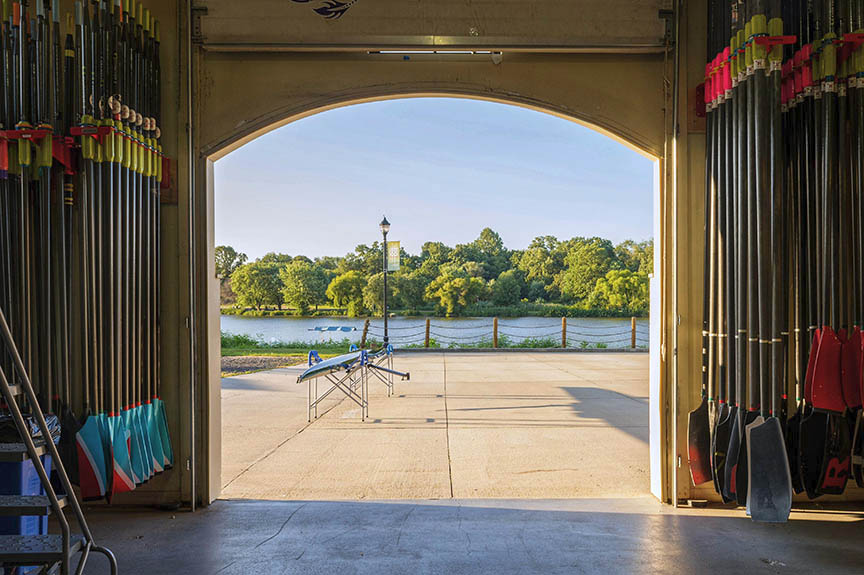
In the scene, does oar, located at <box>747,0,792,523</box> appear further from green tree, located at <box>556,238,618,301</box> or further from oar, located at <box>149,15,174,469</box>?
green tree, located at <box>556,238,618,301</box>

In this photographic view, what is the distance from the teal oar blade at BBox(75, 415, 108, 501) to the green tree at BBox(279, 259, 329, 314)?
35518 mm

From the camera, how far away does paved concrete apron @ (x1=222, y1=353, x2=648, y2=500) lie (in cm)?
482

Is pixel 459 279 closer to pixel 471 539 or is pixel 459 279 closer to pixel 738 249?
pixel 738 249

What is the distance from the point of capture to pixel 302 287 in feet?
130

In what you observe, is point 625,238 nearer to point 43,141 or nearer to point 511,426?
point 511,426

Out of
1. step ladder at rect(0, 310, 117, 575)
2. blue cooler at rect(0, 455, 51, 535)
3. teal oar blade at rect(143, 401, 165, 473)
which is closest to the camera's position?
step ladder at rect(0, 310, 117, 575)

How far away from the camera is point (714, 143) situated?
4.02 meters

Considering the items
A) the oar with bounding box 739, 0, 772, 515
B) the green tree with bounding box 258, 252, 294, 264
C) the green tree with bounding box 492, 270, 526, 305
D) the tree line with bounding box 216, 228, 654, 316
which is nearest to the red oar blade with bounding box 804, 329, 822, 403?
the oar with bounding box 739, 0, 772, 515

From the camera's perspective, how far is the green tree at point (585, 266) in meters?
41.4

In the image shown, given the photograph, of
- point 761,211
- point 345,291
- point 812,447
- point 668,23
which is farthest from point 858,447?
point 345,291

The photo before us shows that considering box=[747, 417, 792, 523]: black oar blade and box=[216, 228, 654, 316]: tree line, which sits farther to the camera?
box=[216, 228, 654, 316]: tree line

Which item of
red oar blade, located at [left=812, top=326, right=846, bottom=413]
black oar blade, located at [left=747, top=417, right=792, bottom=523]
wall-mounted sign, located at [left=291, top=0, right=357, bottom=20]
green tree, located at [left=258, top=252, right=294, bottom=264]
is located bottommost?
black oar blade, located at [left=747, top=417, right=792, bottom=523]

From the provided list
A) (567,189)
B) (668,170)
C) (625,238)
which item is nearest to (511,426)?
(668,170)

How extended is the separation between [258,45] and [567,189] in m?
51.8
